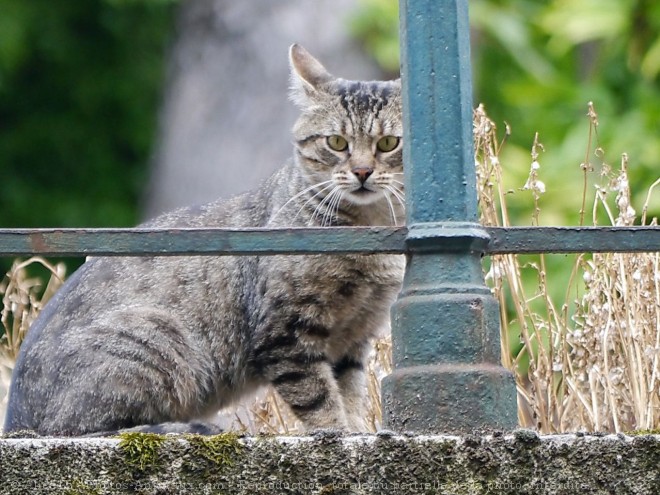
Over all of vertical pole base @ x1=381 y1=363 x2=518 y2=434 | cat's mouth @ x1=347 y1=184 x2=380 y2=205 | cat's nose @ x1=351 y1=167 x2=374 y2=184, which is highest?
cat's nose @ x1=351 y1=167 x2=374 y2=184

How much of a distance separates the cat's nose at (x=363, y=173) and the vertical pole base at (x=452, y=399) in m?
1.58

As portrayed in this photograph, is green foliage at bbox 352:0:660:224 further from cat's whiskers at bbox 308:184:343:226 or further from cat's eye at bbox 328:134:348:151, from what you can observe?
cat's whiskers at bbox 308:184:343:226

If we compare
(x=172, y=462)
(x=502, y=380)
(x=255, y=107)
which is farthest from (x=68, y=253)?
(x=255, y=107)

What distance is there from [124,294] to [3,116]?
6.77 meters

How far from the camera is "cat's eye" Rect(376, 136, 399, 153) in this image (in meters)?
3.74

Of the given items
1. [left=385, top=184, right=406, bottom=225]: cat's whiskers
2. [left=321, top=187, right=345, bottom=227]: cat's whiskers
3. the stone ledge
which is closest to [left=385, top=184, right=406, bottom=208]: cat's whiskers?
[left=385, top=184, right=406, bottom=225]: cat's whiskers

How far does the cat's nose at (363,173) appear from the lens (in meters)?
3.61

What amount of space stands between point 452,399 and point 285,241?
40cm

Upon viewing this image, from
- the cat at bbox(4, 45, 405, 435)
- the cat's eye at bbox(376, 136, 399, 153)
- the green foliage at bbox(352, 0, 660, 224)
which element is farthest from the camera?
the green foliage at bbox(352, 0, 660, 224)

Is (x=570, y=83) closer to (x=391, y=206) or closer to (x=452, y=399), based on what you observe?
(x=391, y=206)

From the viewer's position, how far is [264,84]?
6637mm

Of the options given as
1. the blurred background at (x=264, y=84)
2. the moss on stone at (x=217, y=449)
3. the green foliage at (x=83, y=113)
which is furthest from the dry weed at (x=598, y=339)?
the green foliage at (x=83, y=113)

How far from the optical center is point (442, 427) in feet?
6.72

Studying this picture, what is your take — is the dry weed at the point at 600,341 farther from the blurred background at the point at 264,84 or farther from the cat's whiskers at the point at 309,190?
the blurred background at the point at 264,84
